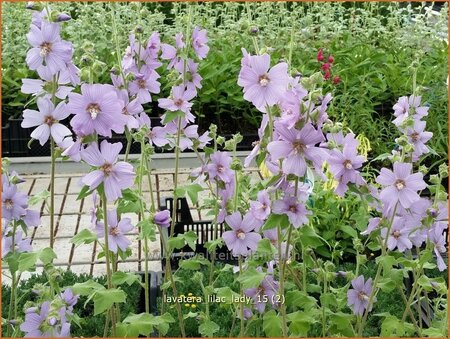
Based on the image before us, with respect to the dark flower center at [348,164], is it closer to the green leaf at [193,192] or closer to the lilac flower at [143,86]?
the green leaf at [193,192]

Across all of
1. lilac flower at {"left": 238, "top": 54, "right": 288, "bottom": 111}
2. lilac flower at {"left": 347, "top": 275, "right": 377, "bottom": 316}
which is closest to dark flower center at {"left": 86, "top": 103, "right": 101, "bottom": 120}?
lilac flower at {"left": 238, "top": 54, "right": 288, "bottom": 111}

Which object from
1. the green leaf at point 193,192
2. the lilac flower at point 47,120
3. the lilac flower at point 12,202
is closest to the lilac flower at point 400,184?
the green leaf at point 193,192

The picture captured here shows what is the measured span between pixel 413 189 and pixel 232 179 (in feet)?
1.87

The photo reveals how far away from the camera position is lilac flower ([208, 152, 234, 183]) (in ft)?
7.48

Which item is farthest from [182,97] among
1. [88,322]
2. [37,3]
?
[88,322]

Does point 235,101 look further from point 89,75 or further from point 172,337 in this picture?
point 89,75

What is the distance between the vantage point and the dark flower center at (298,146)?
5.65 feet

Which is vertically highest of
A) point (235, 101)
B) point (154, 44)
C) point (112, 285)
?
point (154, 44)

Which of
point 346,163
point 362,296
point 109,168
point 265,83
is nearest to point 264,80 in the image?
point 265,83

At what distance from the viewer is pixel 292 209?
1833mm

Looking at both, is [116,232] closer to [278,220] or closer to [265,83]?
[278,220]

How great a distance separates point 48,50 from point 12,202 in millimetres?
433

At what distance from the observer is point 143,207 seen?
2205mm

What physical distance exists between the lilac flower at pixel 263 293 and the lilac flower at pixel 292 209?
436 millimetres
